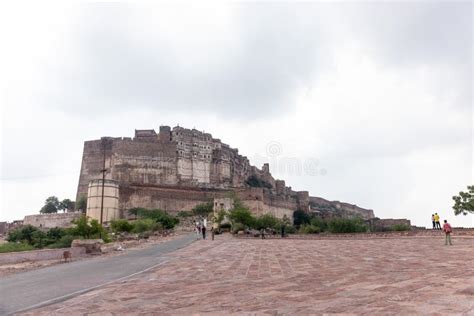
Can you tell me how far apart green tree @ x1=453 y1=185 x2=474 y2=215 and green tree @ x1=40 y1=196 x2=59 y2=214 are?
2174 inches

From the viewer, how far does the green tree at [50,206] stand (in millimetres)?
63031

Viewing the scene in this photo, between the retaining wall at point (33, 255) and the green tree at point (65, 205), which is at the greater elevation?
the green tree at point (65, 205)

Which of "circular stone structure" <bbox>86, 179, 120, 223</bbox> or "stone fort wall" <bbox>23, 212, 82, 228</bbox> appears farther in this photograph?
"stone fort wall" <bbox>23, 212, 82, 228</bbox>

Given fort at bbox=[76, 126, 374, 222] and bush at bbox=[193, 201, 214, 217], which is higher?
fort at bbox=[76, 126, 374, 222]

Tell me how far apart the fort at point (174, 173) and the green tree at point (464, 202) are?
24089mm

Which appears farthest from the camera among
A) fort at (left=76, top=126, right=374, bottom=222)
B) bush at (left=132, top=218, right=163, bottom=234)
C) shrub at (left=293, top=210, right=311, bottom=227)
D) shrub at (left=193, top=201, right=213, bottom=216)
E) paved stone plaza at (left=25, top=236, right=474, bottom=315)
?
shrub at (left=293, top=210, right=311, bottom=227)

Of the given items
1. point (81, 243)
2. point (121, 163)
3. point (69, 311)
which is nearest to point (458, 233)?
point (81, 243)

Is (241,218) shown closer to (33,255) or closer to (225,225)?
(225,225)

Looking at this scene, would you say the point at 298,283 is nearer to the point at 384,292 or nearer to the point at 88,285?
the point at 384,292

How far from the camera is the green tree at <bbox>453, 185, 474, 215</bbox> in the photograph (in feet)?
93.1

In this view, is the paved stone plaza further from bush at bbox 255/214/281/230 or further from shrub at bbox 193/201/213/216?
shrub at bbox 193/201/213/216

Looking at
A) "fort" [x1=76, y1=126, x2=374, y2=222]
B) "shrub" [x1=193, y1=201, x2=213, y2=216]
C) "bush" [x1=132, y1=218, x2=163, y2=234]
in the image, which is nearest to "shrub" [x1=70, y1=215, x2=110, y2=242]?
"bush" [x1=132, y1=218, x2=163, y2=234]

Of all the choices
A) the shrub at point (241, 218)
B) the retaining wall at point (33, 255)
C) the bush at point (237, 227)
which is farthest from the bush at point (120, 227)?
the retaining wall at point (33, 255)

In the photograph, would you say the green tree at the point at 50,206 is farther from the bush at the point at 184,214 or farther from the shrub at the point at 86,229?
the shrub at the point at 86,229
